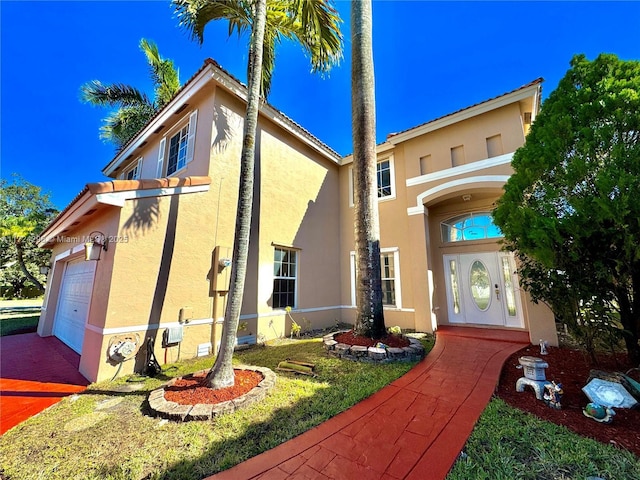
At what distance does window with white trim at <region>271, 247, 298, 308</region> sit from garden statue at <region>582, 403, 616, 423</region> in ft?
23.8

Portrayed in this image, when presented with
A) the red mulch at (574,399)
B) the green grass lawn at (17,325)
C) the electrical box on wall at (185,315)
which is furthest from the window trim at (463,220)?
the green grass lawn at (17,325)

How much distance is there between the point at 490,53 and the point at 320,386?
1332cm

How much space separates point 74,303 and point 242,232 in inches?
305

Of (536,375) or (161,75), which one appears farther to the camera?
(161,75)

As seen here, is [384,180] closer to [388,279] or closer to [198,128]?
[388,279]

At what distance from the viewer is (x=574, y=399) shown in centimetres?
382

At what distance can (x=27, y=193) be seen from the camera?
21.5 metres

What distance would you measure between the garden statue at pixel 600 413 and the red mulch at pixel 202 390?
4752 mm

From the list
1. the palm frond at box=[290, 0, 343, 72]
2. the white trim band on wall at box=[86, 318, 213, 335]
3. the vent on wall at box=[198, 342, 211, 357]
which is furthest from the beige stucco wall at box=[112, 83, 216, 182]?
the vent on wall at box=[198, 342, 211, 357]

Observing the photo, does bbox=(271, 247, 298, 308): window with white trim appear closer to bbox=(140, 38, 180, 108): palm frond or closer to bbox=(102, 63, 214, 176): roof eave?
bbox=(102, 63, 214, 176): roof eave

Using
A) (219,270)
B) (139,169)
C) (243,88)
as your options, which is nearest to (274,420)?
(219,270)

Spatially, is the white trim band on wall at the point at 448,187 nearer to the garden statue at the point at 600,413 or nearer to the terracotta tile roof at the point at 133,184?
the garden statue at the point at 600,413

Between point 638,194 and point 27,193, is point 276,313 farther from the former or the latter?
point 27,193

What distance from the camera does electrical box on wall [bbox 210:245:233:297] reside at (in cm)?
681
